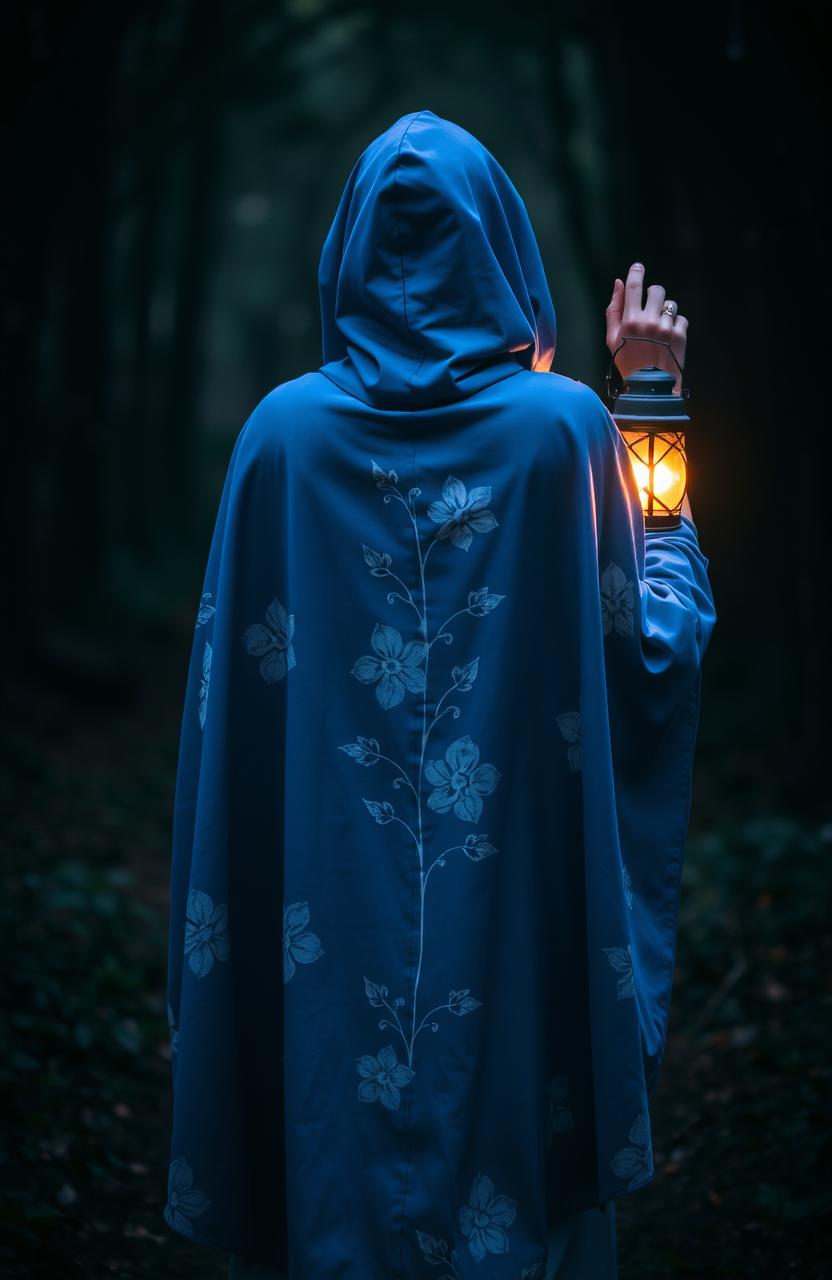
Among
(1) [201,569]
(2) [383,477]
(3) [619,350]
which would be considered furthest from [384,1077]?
(1) [201,569]

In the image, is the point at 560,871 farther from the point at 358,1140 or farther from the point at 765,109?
the point at 765,109

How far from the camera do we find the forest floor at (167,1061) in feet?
Result: 12.2

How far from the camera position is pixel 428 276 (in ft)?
7.75

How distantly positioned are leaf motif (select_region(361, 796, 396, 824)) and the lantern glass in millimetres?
774

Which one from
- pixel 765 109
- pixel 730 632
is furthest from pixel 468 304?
pixel 730 632

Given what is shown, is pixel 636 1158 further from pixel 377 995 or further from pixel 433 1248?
pixel 377 995

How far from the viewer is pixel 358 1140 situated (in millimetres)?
2410

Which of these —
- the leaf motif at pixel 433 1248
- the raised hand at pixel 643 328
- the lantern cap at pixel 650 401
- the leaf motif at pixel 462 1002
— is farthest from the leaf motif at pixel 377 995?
the raised hand at pixel 643 328

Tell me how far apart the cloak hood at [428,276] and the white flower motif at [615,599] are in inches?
15.1

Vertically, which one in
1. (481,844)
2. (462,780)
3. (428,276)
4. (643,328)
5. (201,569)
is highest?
(428,276)

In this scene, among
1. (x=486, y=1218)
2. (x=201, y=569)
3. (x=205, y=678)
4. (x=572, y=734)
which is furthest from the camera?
(x=201, y=569)

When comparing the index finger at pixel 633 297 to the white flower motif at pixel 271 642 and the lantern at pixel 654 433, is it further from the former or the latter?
the white flower motif at pixel 271 642

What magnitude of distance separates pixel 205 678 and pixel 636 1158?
109 cm

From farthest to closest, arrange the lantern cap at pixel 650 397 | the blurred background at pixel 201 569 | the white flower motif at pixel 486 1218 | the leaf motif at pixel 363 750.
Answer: the blurred background at pixel 201 569, the lantern cap at pixel 650 397, the leaf motif at pixel 363 750, the white flower motif at pixel 486 1218
